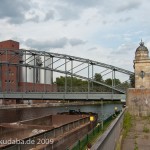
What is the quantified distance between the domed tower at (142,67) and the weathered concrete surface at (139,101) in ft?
8.51

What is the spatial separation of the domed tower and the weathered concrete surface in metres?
2.59

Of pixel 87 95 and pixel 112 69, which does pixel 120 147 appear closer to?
pixel 87 95

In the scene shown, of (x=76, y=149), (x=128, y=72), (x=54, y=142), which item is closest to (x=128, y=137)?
(x=76, y=149)

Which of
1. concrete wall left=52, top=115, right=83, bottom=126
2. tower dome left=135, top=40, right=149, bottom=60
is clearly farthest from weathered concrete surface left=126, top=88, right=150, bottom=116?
concrete wall left=52, top=115, right=83, bottom=126

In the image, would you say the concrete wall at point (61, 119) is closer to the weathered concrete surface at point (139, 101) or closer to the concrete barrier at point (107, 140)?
the weathered concrete surface at point (139, 101)

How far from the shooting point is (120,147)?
559 inches

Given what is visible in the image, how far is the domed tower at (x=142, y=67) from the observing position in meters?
31.5

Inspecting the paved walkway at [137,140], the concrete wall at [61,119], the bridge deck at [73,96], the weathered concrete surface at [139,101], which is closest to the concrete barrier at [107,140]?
the paved walkway at [137,140]

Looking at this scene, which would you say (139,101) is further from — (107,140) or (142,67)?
(107,140)

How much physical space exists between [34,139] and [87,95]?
1288 inches

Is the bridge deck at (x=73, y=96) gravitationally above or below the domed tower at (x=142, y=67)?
below

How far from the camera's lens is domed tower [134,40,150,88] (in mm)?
31484

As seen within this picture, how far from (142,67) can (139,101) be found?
4.21m

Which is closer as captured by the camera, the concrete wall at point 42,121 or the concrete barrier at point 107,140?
the concrete barrier at point 107,140
